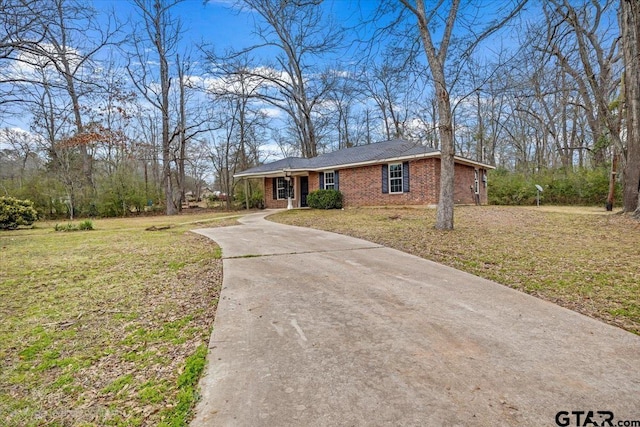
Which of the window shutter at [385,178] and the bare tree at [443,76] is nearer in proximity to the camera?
the bare tree at [443,76]

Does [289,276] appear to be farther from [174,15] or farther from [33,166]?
[33,166]

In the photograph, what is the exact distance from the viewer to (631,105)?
30.3 ft

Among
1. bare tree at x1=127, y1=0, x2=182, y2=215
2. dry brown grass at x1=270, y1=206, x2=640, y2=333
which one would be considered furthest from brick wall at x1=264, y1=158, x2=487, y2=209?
bare tree at x1=127, y1=0, x2=182, y2=215

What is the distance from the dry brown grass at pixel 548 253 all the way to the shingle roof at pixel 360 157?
15.6 feet

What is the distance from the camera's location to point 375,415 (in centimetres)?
158

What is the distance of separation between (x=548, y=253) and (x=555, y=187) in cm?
1513

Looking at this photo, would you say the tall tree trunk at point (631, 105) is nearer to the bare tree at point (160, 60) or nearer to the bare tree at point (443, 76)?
the bare tree at point (443, 76)

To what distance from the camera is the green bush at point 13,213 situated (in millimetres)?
11297

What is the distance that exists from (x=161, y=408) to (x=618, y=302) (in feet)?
13.6

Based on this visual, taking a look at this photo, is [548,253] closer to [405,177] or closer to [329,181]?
[405,177]

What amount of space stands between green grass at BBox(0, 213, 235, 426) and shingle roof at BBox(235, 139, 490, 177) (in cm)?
1025

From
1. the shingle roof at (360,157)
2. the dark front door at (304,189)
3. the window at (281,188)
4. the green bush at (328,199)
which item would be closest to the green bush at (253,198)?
the window at (281,188)

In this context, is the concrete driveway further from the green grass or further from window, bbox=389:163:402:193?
window, bbox=389:163:402:193

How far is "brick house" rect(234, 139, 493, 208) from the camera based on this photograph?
13.4 metres
